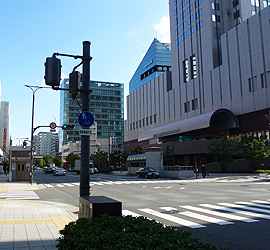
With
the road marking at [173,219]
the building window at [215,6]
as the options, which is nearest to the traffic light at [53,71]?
the road marking at [173,219]

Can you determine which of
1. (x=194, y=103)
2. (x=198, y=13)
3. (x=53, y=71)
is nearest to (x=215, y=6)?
(x=198, y=13)

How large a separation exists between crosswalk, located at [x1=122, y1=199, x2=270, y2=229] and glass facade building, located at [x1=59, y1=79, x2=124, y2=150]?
146m

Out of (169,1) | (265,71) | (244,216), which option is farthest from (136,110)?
(244,216)

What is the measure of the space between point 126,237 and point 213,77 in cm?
6165

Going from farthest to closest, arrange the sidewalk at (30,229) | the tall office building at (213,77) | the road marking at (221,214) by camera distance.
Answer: the tall office building at (213,77) < the road marking at (221,214) < the sidewalk at (30,229)

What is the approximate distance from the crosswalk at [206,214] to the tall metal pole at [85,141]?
3.07 m

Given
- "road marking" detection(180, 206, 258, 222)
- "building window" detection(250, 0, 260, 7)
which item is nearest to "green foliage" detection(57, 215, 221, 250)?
"road marking" detection(180, 206, 258, 222)

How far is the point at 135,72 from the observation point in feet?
498

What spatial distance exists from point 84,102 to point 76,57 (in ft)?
4.58

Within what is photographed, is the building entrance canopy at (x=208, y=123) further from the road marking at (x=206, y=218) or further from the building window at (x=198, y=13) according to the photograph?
the road marking at (x=206, y=218)

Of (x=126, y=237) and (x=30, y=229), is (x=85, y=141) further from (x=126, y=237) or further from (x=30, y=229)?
(x=126, y=237)

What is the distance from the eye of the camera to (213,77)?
6206 centimetres

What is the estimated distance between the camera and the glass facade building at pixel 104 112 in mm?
157875

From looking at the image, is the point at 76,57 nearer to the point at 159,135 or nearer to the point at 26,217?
the point at 26,217
